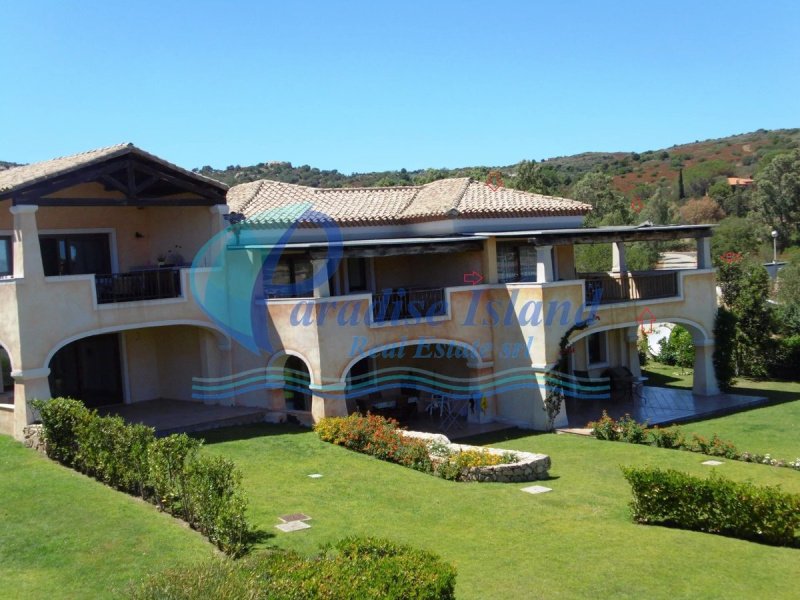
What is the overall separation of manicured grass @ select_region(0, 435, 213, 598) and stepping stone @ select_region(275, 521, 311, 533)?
132cm

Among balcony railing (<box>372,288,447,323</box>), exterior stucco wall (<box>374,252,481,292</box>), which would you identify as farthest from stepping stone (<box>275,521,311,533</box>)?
exterior stucco wall (<box>374,252,481,292</box>)

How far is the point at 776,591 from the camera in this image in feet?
35.1

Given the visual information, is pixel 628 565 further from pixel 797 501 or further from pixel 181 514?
Result: pixel 181 514

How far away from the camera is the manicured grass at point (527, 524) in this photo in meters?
10.9

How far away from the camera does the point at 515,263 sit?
2541 centimetres

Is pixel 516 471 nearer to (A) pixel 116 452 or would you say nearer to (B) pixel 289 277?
(A) pixel 116 452

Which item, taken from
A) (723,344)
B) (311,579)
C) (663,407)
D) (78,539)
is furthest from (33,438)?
(723,344)

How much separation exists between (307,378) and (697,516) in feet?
39.4

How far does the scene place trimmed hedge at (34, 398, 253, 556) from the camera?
1200 cm

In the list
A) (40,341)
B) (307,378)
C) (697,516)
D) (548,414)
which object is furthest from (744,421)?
(40,341)

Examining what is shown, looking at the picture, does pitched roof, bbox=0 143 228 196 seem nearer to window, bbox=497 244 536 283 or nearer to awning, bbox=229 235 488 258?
awning, bbox=229 235 488 258

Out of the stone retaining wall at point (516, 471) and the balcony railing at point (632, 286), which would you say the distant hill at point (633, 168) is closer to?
the balcony railing at point (632, 286)

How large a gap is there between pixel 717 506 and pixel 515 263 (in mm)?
12919

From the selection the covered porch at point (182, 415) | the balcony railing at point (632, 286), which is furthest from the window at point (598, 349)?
the covered porch at point (182, 415)
